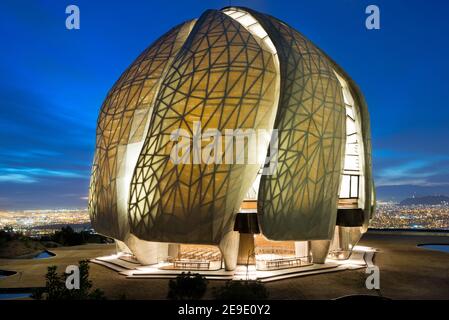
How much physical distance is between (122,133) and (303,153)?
12.3 meters

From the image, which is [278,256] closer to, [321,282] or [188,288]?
[321,282]

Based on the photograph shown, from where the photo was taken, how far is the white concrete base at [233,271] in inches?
947

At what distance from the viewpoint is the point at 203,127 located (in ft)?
80.2

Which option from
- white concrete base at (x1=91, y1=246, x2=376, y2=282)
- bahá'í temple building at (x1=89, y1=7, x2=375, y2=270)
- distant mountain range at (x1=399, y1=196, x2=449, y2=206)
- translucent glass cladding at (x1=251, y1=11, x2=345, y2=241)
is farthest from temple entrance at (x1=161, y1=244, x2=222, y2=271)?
distant mountain range at (x1=399, y1=196, x2=449, y2=206)

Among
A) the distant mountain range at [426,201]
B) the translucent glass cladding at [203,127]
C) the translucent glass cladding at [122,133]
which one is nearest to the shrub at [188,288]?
the translucent glass cladding at [203,127]

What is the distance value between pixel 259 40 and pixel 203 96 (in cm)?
704

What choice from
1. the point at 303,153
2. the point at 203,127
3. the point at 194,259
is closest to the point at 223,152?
the point at 203,127

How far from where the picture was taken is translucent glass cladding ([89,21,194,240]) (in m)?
27.4

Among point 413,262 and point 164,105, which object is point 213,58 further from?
point 413,262

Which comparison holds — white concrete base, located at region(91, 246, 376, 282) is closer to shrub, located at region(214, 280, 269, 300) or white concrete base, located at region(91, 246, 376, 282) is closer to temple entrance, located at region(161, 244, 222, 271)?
temple entrance, located at region(161, 244, 222, 271)

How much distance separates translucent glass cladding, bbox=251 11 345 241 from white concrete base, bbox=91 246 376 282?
2274mm

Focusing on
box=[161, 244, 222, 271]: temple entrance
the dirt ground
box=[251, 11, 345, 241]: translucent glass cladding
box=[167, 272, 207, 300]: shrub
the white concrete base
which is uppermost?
box=[251, 11, 345, 241]: translucent glass cladding

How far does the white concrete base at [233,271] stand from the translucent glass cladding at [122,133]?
93.3 inches
